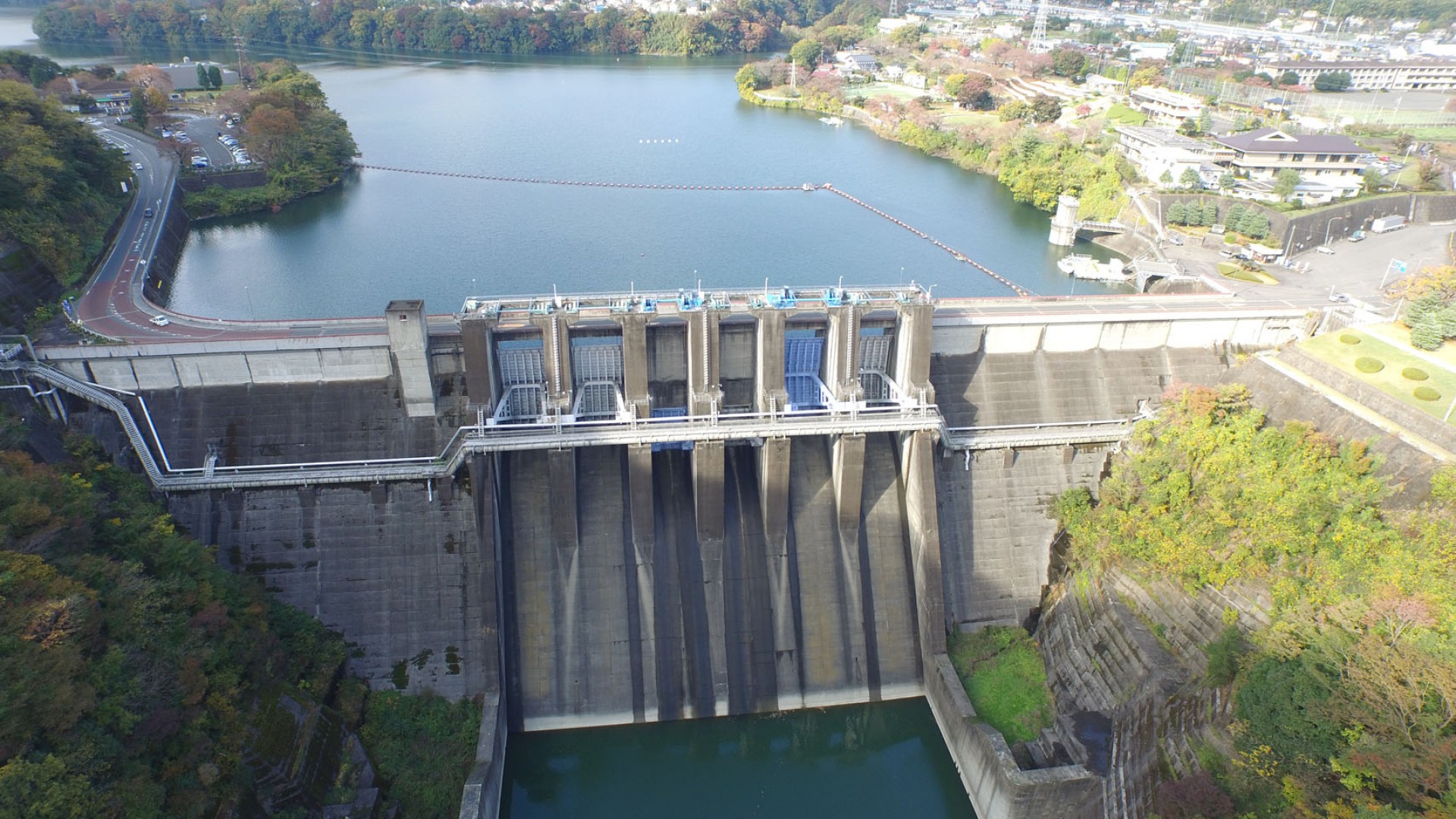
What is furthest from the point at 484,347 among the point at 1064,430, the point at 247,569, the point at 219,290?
the point at 219,290

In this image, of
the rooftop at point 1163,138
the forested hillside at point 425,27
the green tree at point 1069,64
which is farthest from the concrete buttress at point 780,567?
the forested hillside at point 425,27

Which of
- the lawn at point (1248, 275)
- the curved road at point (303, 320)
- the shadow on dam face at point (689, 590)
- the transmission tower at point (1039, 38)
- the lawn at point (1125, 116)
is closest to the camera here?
the shadow on dam face at point (689, 590)

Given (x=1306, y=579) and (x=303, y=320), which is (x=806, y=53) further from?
(x=1306, y=579)

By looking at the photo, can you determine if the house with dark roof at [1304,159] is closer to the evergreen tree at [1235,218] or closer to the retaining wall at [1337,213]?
the retaining wall at [1337,213]

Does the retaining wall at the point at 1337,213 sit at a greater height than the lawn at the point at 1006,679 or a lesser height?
greater

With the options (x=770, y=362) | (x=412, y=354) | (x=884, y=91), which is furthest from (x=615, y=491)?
(x=884, y=91)

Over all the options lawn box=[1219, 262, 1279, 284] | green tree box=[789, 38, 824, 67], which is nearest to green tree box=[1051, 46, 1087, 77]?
green tree box=[789, 38, 824, 67]

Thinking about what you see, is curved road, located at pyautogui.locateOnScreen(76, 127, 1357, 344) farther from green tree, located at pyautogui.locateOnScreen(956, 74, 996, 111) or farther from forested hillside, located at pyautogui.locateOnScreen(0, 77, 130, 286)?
green tree, located at pyautogui.locateOnScreen(956, 74, 996, 111)

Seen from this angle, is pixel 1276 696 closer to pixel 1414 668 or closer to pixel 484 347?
pixel 1414 668
